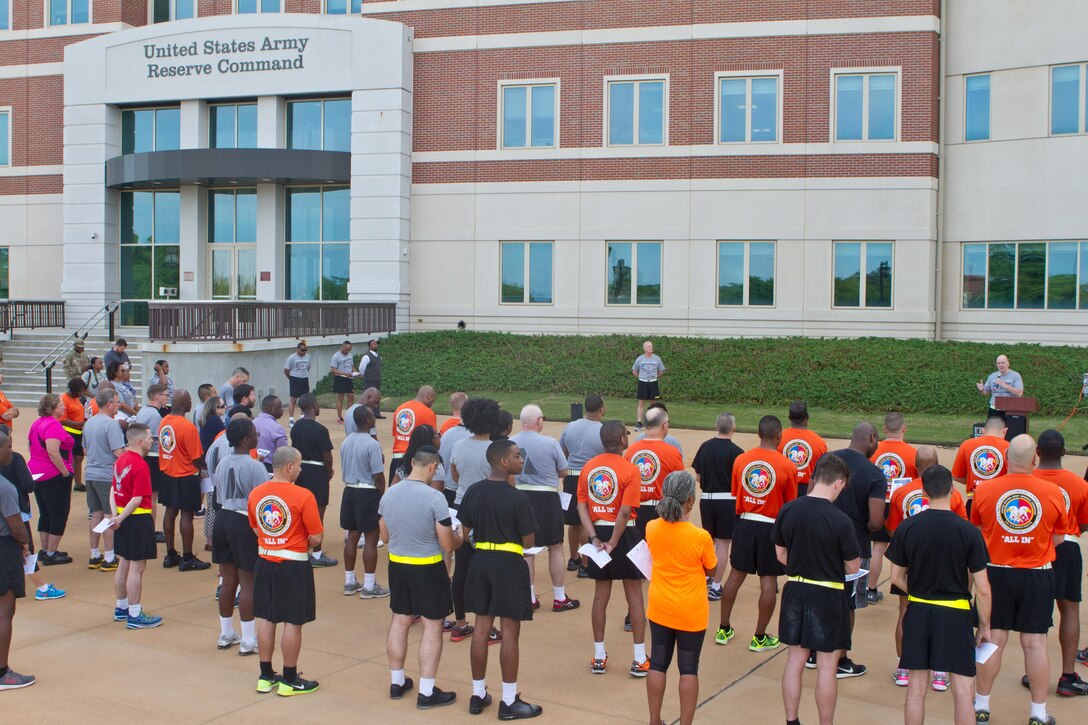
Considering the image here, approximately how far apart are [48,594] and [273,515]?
408 cm

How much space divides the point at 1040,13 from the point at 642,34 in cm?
1055

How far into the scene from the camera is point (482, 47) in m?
30.6

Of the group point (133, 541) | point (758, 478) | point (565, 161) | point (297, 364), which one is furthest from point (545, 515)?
point (565, 161)

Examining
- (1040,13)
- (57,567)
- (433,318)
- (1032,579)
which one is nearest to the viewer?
(1032,579)

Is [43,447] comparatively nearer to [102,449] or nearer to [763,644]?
[102,449]

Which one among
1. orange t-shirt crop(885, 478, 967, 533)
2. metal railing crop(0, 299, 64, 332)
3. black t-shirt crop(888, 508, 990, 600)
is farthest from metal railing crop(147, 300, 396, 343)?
black t-shirt crop(888, 508, 990, 600)

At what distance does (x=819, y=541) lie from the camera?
6746 millimetres

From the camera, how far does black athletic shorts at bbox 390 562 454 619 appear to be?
730 cm

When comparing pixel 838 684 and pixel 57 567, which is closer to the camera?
pixel 838 684

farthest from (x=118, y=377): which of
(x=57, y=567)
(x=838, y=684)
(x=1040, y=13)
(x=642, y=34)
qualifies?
(x=1040, y=13)

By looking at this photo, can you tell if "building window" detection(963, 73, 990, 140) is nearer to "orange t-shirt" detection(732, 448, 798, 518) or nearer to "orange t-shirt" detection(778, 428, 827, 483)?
"orange t-shirt" detection(778, 428, 827, 483)

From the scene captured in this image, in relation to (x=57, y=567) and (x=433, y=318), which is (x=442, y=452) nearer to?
(x=57, y=567)

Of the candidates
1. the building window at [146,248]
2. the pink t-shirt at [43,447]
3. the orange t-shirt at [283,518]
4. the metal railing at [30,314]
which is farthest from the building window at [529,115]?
the orange t-shirt at [283,518]

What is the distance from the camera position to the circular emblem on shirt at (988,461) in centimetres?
919
